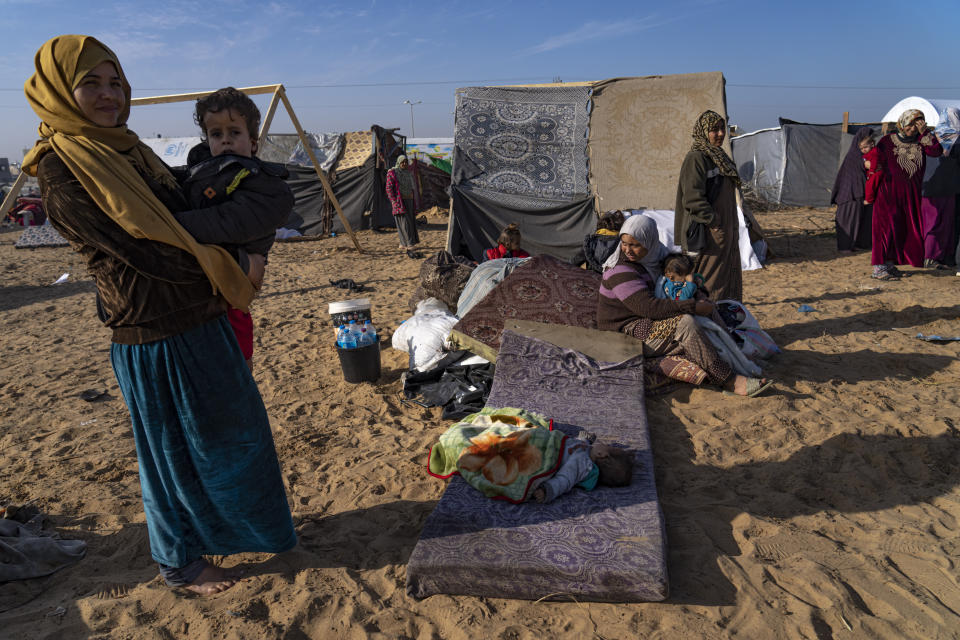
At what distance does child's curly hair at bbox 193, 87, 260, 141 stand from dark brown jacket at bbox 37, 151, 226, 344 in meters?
0.28

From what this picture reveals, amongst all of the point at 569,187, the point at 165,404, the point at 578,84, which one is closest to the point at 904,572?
the point at 165,404

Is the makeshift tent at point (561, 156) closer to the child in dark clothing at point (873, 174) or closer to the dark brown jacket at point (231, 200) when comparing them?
the child in dark clothing at point (873, 174)

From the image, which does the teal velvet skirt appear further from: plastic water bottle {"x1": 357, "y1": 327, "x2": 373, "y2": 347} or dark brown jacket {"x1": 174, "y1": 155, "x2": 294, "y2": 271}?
plastic water bottle {"x1": 357, "y1": 327, "x2": 373, "y2": 347}

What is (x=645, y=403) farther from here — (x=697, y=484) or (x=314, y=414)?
(x=314, y=414)

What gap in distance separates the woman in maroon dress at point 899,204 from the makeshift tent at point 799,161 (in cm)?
811

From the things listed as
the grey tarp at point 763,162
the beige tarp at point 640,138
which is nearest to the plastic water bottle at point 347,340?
the beige tarp at point 640,138

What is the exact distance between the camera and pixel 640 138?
27.2 feet

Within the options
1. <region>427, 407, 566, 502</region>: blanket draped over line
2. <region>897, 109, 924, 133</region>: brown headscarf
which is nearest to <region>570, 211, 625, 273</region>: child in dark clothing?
<region>897, 109, 924, 133</region>: brown headscarf

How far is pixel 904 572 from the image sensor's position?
2205mm

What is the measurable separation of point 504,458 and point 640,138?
6.84 m

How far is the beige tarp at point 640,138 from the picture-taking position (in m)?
8.12

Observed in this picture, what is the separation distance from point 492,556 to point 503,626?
253mm

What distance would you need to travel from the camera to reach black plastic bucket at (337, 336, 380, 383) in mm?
4398

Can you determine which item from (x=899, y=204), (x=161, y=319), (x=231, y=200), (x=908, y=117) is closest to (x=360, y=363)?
(x=161, y=319)
